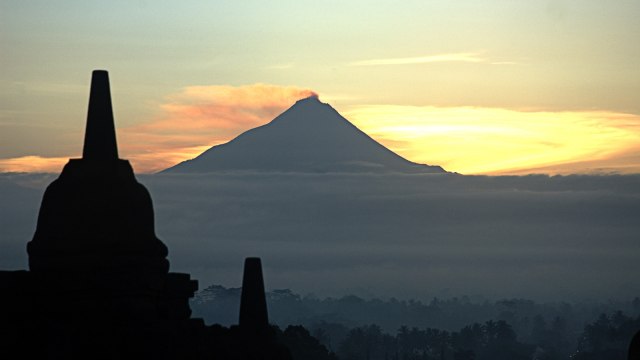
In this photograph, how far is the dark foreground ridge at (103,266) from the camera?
3259cm

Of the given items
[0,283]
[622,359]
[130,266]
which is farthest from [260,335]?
[622,359]

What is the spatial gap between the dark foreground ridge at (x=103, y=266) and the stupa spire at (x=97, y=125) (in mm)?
21

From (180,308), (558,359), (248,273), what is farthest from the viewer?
(558,359)

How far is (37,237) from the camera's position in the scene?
34.1 m

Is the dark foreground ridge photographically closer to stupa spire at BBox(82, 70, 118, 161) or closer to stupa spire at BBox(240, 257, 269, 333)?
stupa spire at BBox(82, 70, 118, 161)

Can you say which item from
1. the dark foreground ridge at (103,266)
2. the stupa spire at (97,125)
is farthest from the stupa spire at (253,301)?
the stupa spire at (97,125)

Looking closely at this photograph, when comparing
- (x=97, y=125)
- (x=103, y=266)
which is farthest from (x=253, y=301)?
(x=97, y=125)

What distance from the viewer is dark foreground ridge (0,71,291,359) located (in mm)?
32594

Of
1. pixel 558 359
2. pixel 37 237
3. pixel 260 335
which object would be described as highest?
pixel 37 237

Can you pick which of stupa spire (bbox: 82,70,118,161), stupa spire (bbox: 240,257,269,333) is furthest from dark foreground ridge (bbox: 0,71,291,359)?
stupa spire (bbox: 240,257,269,333)

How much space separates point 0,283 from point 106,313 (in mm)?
3060

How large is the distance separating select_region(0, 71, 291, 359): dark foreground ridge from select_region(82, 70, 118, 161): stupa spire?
0.02 meters

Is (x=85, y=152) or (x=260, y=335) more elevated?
(x=85, y=152)

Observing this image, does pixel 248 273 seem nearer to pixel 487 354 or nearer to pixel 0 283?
pixel 0 283
